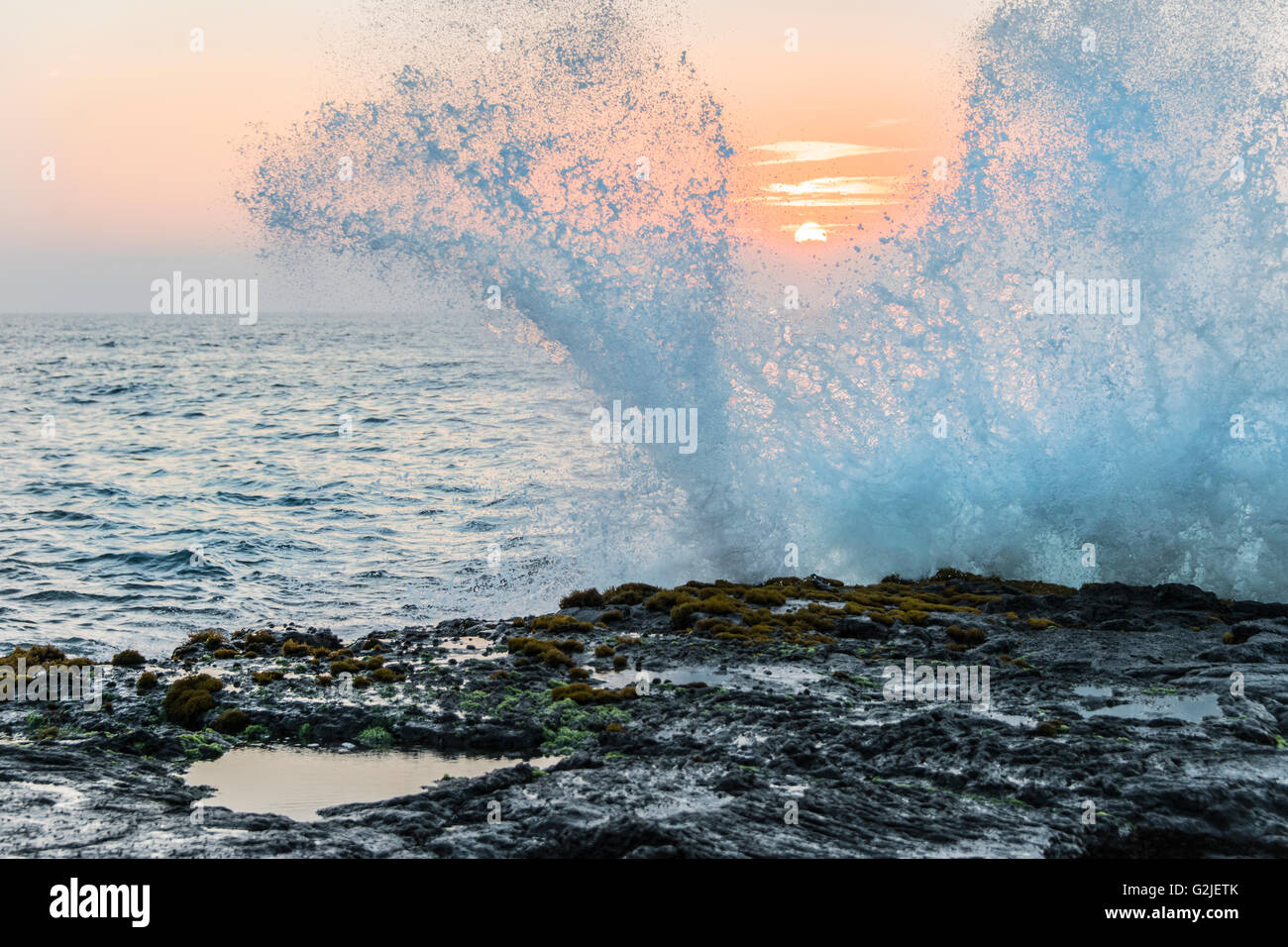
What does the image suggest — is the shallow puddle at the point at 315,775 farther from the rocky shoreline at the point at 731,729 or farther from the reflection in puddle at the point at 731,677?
the reflection in puddle at the point at 731,677

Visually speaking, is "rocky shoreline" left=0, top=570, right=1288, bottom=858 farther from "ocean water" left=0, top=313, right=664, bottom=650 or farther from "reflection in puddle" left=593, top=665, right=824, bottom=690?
"ocean water" left=0, top=313, right=664, bottom=650

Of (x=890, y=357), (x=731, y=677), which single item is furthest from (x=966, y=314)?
(x=731, y=677)

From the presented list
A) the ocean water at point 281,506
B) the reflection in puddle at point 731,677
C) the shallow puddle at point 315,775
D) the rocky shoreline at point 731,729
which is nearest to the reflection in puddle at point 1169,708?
the rocky shoreline at point 731,729

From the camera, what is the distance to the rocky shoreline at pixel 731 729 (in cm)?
772

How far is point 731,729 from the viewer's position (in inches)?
396

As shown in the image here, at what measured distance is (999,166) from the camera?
1962 centimetres

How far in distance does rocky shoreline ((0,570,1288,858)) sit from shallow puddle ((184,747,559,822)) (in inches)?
9.3

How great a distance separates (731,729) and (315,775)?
13.5 ft

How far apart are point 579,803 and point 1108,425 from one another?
14777 mm

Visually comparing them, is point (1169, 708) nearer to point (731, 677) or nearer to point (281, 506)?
point (731, 677)

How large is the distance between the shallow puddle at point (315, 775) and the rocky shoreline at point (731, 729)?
237mm
